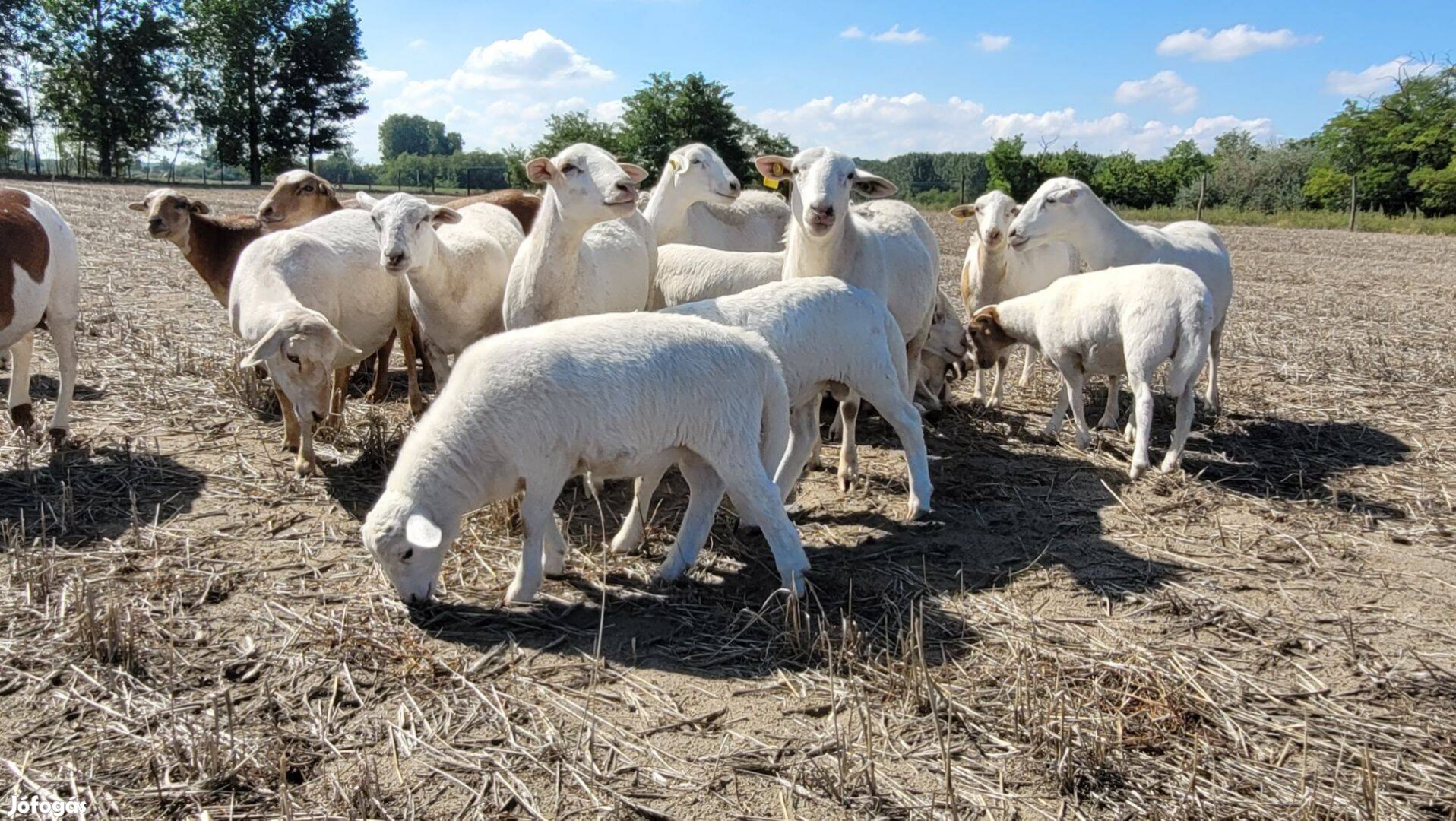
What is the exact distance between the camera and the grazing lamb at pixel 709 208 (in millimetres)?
9023

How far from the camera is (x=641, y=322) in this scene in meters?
4.49

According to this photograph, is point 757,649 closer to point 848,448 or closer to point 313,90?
point 848,448

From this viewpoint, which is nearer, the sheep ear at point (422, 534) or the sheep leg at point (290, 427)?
the sheep ear at point (422, 534)

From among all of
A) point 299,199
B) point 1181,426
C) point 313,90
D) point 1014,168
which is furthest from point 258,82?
point 1181,426

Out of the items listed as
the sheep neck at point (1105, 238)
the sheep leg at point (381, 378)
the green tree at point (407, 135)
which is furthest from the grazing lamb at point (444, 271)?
the green tree at point (407, 135)

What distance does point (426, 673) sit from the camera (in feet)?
11.7

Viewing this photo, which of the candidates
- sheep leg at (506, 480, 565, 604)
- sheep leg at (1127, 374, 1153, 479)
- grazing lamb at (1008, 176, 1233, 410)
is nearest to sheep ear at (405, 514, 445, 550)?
Result: sheep leg at (506, 480, 565, 604)

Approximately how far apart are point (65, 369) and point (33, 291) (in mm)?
569

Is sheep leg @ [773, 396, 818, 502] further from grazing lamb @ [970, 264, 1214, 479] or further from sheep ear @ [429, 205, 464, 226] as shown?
sheep ear @ [429, 205, 464, 226]

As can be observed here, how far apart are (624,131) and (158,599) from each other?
35393 millimetres

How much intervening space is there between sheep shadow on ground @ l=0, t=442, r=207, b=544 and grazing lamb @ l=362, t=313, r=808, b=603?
1.89 m

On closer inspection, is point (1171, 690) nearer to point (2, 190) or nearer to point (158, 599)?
point (158, 599)

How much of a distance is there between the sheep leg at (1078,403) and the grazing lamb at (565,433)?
3570 millimetres

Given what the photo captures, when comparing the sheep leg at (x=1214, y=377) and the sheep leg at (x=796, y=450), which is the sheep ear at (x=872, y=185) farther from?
the sheep leg at (x=1214, y=377)
